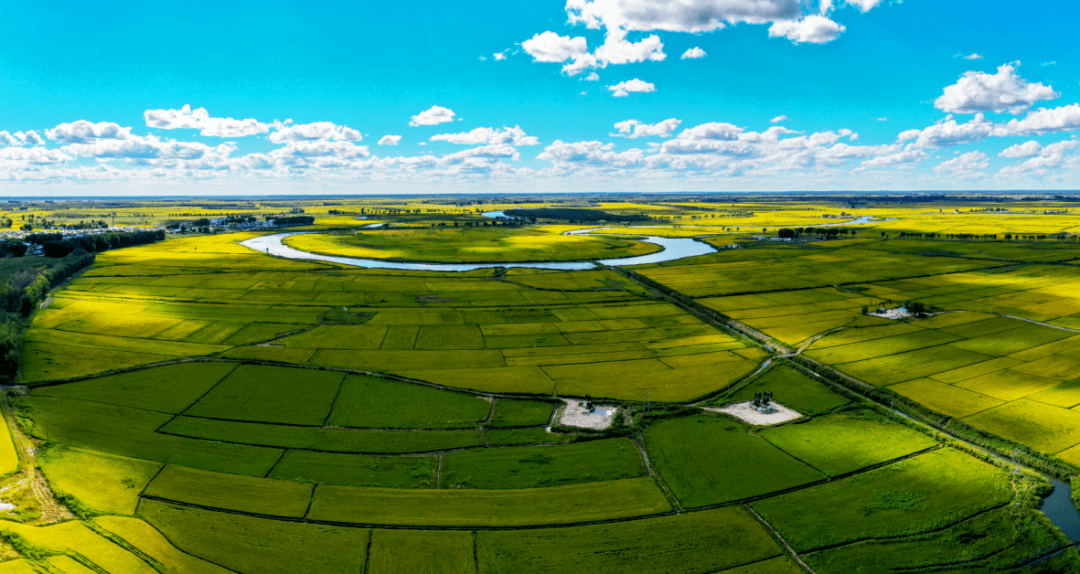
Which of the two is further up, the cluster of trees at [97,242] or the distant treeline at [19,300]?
the cluster of trees at [97,242]

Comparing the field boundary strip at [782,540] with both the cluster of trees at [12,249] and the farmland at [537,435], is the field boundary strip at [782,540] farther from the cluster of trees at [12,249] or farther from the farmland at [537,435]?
the cluster of trees at [12,249]

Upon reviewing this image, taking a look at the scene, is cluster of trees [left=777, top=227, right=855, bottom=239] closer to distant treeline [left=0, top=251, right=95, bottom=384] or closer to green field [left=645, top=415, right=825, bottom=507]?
green field [left=645, top=415, right=825, bottom=507]

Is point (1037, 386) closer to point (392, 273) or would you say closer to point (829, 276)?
point (829, 276)

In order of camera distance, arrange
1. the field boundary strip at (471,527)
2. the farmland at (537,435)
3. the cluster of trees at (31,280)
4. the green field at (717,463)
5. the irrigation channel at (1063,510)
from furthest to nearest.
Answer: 1. the cluster of trees at (31,280)
2. the green field at (717,463)
3. the irrigation channel at (1063,510)
4. the field boundary strip at (471,527)
5. the farmland at (537,435)

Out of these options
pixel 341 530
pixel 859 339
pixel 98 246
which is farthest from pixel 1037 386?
pixel 98 246

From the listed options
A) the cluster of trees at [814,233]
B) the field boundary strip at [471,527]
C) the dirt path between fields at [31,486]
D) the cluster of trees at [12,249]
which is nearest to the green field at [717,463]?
the field boundary strip at [471,527]

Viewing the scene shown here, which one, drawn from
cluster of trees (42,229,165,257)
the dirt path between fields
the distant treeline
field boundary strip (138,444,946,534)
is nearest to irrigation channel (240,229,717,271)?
cluster of trees (42,229,165,257)

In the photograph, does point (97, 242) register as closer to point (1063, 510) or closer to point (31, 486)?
point (31, 486)
